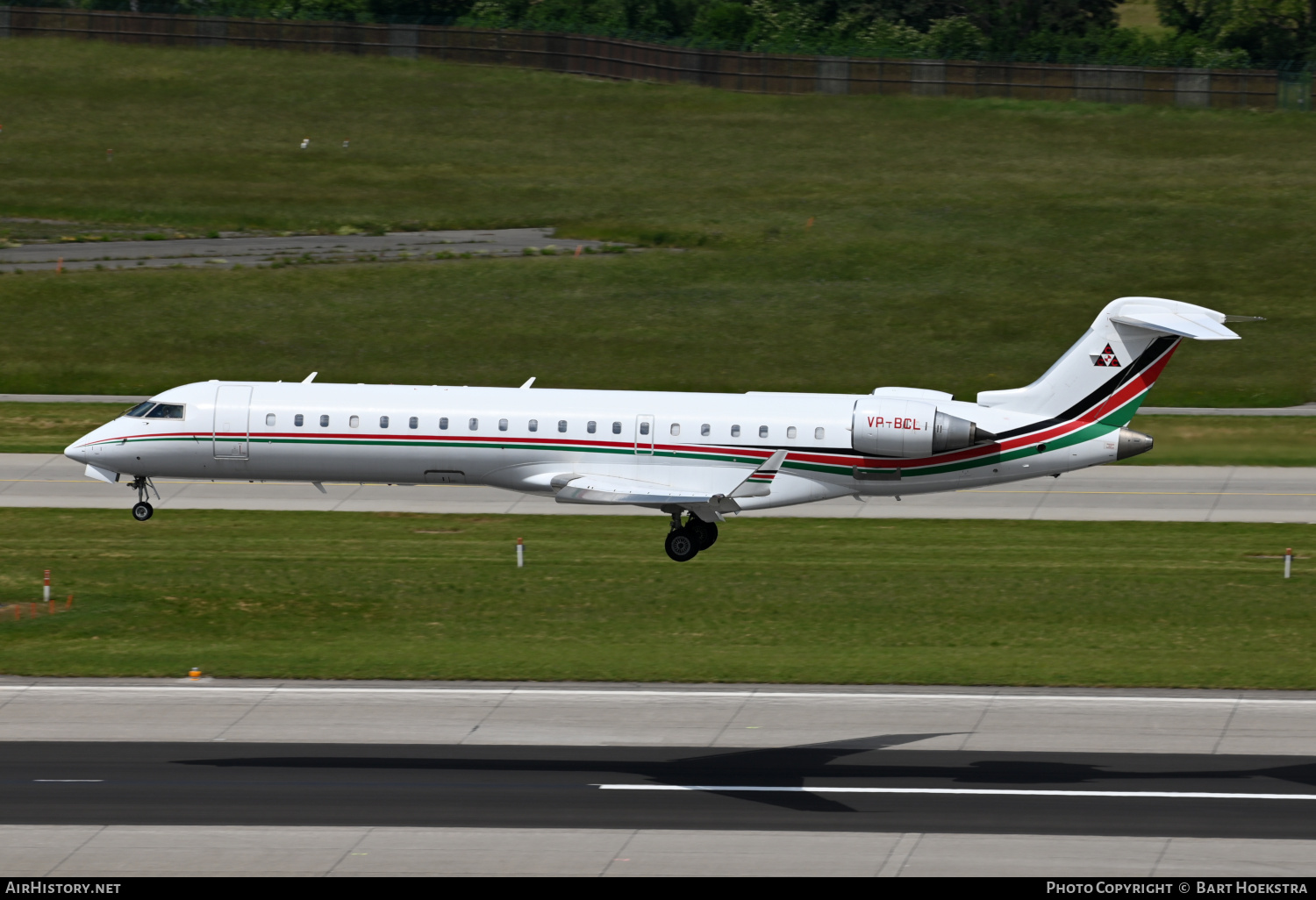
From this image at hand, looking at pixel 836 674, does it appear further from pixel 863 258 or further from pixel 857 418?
pixel 863 258

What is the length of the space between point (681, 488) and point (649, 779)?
1210 centimetres

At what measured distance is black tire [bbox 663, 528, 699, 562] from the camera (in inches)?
1678

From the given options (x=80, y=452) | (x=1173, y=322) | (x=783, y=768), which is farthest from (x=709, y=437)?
(x=80, y=452)

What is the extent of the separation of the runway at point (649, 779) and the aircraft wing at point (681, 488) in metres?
6.18

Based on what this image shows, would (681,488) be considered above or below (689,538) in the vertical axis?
above

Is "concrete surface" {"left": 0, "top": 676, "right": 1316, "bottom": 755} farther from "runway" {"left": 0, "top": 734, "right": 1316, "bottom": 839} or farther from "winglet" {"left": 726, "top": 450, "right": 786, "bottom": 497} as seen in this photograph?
"winglet" {"left": 726, "top": 450, "right": 786, "bottom": 497}

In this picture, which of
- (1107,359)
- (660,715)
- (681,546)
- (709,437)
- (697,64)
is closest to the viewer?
(660,715)

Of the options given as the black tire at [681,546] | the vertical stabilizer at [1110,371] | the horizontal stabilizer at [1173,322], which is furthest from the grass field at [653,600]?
the horizontal stabilizer at [1173,322]

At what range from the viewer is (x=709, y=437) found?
4088cm

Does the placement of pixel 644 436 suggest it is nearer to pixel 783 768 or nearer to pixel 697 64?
pixel 783 768

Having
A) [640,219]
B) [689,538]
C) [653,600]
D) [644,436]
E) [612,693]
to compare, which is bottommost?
[653,600]

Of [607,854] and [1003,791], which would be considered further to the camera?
[1003,791]

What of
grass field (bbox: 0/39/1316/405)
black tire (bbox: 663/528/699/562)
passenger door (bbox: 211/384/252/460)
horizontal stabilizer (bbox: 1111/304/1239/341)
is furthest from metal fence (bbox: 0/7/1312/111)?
passenger door (bbox: 211/384/252/460)

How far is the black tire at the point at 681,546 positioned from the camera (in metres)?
42.6
